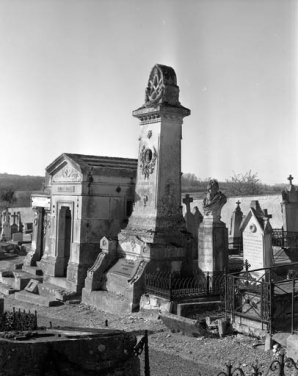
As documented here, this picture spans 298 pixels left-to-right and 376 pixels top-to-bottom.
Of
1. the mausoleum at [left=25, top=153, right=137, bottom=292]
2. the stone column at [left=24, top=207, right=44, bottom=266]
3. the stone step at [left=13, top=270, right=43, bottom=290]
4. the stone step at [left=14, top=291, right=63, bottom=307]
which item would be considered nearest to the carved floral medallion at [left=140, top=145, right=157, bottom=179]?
the mausoleum at [left=25, top=153, right=137, bottom=292]

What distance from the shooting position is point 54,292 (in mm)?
14984

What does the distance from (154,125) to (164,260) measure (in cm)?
425

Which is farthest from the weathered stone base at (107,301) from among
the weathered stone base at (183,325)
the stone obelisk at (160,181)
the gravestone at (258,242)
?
the gravestone at (258,242)

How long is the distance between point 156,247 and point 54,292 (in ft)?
15.3

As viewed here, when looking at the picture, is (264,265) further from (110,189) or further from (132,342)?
(132,342)

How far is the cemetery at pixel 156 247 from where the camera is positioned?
9875mm

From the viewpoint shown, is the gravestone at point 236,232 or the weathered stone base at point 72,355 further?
the gravestone at point 236,232

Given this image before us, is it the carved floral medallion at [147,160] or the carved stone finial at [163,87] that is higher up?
the carved stone finial at [163,87]

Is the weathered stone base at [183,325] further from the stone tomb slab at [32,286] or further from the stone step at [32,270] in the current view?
the stone step at [32,270]

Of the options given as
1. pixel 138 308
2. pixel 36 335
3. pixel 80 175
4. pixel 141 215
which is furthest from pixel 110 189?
pixel 36 335

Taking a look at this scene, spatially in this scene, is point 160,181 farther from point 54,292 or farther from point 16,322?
point 16,322

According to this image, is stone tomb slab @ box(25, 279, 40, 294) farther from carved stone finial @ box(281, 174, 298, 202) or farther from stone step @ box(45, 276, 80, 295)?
carved stone finial @ box(281, 174, 298, 202)

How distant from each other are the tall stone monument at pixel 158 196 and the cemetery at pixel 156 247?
0.03 metres

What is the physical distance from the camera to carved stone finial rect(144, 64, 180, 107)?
13.6 m
